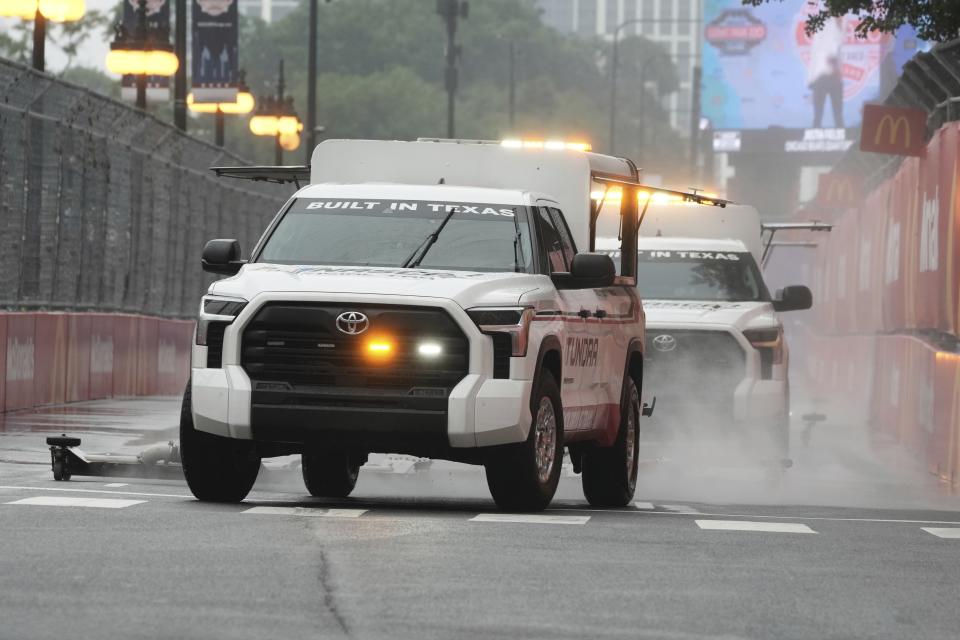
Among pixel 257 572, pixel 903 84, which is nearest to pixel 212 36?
pixel 903 84

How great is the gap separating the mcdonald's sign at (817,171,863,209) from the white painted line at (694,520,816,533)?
22.8m

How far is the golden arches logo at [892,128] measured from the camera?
83.3 feet

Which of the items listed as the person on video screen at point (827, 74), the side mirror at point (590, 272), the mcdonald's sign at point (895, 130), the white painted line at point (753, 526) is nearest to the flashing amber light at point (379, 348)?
the side mirror at point (590, 272)

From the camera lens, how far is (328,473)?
1605cm

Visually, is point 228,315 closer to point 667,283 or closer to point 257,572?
point 257,572

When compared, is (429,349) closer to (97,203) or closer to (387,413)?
(387,413)

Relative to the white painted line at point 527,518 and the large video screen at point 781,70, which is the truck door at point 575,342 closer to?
the white painted line at point 527,518

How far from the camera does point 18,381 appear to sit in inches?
958

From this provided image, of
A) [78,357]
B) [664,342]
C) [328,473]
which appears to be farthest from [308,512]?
[78,357]

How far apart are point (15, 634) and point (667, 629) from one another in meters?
2.24

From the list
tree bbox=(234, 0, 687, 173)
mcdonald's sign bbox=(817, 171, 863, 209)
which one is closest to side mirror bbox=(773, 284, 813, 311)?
mcdonald's sign bbox=(817, 171, 863, 209)

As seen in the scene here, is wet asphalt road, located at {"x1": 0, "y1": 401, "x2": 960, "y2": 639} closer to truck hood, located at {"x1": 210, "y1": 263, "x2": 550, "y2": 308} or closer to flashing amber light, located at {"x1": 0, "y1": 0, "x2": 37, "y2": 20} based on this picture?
truck hood, located at {"x1": 210, "y1": 263, "x2": 550, "y2": 308}

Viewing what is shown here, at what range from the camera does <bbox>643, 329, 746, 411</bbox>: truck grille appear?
19.2 meters

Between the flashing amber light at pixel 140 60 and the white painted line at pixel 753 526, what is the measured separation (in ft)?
81.4
